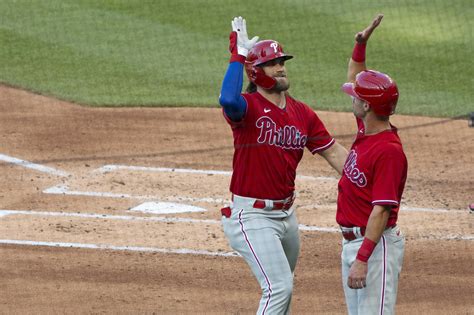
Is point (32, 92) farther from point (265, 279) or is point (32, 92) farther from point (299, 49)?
point (265, 279)

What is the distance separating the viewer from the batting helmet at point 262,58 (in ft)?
18.8

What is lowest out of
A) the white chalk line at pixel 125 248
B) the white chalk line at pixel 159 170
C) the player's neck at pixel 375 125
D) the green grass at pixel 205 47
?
the white chalk line at pixel 125 248

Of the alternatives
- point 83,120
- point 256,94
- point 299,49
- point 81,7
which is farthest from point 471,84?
point 256,94

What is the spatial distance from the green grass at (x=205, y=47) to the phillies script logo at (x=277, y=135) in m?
6.95

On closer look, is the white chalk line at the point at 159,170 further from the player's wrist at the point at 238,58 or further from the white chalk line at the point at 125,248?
the player's wrist at the point at 238,58

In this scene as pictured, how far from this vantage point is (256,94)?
5840 millimetres

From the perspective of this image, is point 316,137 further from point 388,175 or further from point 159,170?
point 159,170

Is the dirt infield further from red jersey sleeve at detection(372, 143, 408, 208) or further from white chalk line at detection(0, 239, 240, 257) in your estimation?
red jersey sleeve at detection(372, 143, 408, 208)

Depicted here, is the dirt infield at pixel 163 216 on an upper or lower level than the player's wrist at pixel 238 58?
lower

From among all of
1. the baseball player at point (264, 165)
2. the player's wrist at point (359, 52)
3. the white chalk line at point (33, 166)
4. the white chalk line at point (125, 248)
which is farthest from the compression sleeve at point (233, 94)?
the white chalk line at point (33, 166)

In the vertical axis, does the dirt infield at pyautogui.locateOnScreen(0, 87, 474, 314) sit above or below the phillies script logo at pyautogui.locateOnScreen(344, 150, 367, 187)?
Answer: below

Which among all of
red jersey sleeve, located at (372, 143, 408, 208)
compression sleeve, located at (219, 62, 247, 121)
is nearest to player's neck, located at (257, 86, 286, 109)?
compression sleeve, located at (219, 62, 247, 121)

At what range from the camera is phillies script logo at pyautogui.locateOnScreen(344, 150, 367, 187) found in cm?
514

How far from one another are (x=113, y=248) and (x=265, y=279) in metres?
2.68
